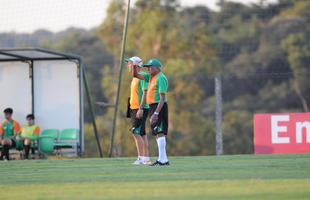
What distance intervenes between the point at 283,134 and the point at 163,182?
13.9 meters

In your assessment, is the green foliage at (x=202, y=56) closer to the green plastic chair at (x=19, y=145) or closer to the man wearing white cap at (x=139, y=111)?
the green plastic chair at (x=19, y=145)

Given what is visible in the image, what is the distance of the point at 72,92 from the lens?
31.6 m

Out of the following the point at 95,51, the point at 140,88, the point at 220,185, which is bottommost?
the point at 220,185

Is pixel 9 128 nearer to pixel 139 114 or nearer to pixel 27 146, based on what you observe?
pixel 27 146

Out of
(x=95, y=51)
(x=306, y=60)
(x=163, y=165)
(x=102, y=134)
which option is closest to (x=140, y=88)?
(x=163, y=165)

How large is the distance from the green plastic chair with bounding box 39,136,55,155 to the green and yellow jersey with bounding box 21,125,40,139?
0.18 metres

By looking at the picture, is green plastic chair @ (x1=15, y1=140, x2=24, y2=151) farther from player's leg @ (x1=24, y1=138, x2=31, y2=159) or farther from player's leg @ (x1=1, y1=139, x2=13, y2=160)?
player's leg @ (x1=1, y1=139, x2=13, y2=160)

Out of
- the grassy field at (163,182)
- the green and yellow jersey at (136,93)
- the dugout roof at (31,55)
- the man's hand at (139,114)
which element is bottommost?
the grassy field at (163,182)

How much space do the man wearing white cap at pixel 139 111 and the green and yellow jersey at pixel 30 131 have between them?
Result: 8.94m

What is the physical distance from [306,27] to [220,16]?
4.90 meters

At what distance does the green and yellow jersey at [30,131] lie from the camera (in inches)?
1185

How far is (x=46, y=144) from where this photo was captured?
30.2 metres

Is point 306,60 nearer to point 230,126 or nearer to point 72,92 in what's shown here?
point 230,126

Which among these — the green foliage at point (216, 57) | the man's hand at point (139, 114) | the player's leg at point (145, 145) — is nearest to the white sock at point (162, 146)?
the player's leg at point (145, 145)
